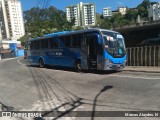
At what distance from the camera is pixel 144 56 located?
16.6m

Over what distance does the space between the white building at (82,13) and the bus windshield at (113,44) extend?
315ft

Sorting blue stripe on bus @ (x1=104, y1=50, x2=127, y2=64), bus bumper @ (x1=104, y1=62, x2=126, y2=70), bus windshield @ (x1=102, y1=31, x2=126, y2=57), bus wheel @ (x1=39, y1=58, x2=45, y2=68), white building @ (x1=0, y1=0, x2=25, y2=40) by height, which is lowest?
bus wheel @ (x1=39, y1=58, x2=45, y2=68)

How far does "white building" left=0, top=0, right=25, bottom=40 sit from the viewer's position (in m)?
121

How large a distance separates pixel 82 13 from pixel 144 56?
101364mm

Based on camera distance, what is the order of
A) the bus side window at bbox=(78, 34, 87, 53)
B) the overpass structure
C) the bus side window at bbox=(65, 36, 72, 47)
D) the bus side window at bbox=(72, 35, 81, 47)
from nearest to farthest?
1. the bus side window at bbox=(78, 34, 87, 53)
2. the bus side window at bbox=(72, 35, 81, 47)
3. the bus side window at bbox=(65, 36, 72, 47)
4. the overpass structure

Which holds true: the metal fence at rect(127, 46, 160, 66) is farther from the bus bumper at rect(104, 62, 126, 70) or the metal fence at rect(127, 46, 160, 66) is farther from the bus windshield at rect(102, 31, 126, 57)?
the bus bumper at rect(104, 62, 126, 70)

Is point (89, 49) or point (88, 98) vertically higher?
point (89, 49)

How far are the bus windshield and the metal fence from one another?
7.32 feet

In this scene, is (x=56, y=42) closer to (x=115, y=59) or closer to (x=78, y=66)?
(x=78, y=66)

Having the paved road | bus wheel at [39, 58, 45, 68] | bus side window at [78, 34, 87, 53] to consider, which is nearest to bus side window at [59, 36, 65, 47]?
bus side window at [78, 34, 87, 53]

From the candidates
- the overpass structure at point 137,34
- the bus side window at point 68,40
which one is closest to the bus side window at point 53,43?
the bus side window at point 68,40

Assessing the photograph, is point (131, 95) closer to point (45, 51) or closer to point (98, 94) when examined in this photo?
point (98, 94)

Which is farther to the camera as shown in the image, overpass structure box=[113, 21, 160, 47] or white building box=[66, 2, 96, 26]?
white building box=[66, 2, 96, 26]

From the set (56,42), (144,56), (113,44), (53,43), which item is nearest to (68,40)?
(56,42)
